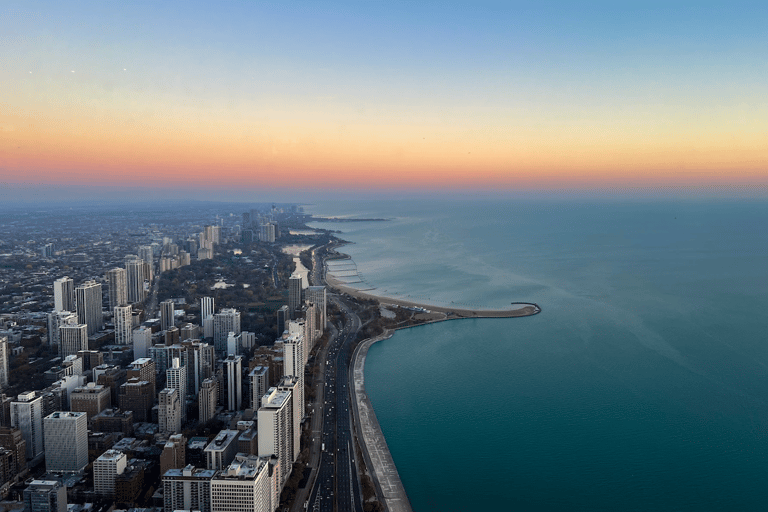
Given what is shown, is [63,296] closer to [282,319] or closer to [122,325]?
[122,325]

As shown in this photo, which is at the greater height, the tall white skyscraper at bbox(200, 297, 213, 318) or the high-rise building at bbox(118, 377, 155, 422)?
the tall white skyscraper at bbox(200, 297, 213, 318)

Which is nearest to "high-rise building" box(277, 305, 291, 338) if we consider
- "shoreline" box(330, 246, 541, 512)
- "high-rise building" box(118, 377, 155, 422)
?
"shoreline" box(330, 246, 541, 512)

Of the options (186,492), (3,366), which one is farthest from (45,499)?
(3,366)

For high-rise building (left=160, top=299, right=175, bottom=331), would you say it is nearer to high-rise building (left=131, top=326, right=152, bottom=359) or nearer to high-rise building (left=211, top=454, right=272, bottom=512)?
high-rise building (left=131, top=326, right=152, bottom=359)

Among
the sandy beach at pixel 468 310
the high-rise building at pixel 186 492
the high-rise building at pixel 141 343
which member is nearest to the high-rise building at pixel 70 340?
the high-rise building at pixel 141 343

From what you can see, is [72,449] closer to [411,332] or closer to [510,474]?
[510,474]

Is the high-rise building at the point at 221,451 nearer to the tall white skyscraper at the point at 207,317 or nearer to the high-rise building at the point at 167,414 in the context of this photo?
the high-rise building at the point at 167,414
